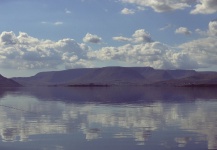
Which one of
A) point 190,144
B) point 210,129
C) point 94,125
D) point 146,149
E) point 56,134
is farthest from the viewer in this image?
point 94,125

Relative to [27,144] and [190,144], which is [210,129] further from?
[27,144]

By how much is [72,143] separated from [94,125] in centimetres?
1087

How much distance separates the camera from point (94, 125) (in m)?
40.4

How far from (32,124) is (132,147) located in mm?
16694

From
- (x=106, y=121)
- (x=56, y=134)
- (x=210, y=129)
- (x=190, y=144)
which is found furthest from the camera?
(x=106, y=121)

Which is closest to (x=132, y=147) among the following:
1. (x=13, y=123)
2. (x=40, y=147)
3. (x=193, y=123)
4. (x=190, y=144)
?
(x=190, y=144)

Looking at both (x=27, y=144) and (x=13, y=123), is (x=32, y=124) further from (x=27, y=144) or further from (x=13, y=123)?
(x=27, y=144)

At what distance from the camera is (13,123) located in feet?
139

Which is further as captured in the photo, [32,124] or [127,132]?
[32,124]

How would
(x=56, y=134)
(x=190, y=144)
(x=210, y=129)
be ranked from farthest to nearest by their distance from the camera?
(x=210, y=129)
(x=56, y=134)
(x=190, y=144)

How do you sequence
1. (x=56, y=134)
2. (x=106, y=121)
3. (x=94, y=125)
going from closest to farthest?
(x=56, y=134) → (x=94, y=125) → (x=106, y=121)

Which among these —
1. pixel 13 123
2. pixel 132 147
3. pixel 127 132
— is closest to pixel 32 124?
pixel 13 123

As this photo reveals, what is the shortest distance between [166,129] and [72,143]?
1108cm

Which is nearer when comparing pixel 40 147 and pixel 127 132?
pixel 40 147
